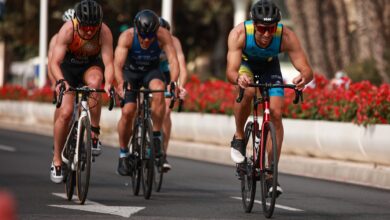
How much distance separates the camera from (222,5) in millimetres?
55781

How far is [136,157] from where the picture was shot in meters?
12.6

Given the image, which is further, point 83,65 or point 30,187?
point 30,187

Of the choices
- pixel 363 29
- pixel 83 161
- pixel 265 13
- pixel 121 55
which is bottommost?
pixel 83 161

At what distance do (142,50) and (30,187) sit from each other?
193 centimetres

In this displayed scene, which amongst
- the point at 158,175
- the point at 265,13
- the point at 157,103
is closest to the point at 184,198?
the point at 158,175

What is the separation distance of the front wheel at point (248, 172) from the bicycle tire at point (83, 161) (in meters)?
1.38

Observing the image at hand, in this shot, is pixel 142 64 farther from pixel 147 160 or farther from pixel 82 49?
pixel 82 49

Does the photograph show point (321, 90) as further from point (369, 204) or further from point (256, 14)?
point (256, 14)

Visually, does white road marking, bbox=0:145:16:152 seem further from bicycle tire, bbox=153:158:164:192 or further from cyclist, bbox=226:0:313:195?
cyclist, bbox=226:0:313:195

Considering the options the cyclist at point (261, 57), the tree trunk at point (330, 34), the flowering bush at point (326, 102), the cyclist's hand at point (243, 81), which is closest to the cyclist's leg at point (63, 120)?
the cyclist at point (261, 57)

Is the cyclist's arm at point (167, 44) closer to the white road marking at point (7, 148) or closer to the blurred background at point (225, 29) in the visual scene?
the white road marking at point (7, 148)

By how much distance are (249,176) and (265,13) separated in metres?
1.46

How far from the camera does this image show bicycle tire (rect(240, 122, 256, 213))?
1057 cm

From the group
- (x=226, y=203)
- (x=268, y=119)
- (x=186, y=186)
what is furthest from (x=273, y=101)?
(x=186, y=186)
